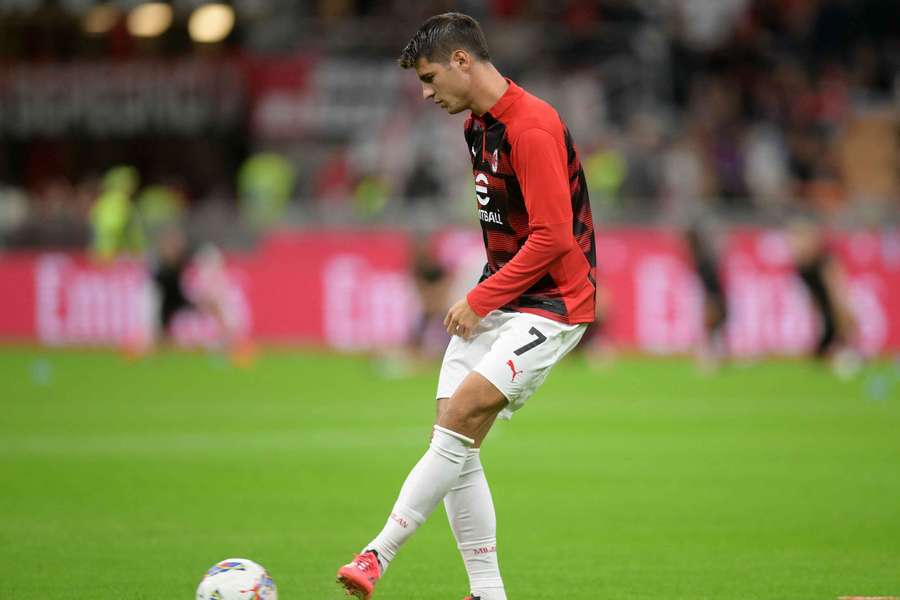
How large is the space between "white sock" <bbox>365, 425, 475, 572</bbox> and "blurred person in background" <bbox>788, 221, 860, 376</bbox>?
653 inches

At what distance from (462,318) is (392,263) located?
19.3 meters

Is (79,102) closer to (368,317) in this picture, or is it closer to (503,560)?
(368,317)

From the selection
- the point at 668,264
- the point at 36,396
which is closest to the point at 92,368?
the point at 36,396

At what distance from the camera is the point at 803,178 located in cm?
2597

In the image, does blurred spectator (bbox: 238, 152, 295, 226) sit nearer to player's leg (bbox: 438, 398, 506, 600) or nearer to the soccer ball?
player's leg (bbox: 438, 398, 506, 600)

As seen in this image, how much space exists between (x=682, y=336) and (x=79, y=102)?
15.8 metres

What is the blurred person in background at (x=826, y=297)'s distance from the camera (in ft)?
72.9

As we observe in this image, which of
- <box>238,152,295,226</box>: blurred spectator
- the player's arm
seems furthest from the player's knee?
<box>238,152,295,226</box>: blurred spectator

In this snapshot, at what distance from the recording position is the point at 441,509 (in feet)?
36.3

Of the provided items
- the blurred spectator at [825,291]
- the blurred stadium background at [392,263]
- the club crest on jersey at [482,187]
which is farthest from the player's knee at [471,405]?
the blurred spectator at [825,291]

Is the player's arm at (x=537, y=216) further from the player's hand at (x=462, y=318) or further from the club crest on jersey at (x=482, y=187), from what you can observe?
the club crest on jersey at (x=482, y=187)

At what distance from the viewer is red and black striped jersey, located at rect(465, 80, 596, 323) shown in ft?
21.0

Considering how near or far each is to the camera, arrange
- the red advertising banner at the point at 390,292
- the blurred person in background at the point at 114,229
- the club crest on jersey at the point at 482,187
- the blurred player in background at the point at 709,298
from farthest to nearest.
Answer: the blurred person in background at the point at 114,229 → the red advertising banner at the point at 390,292 → the blurred player in background at the point at 709,298 → the club crest on jersey at the point at 482,187

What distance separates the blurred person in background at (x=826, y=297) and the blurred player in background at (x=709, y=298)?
129 centimetres
